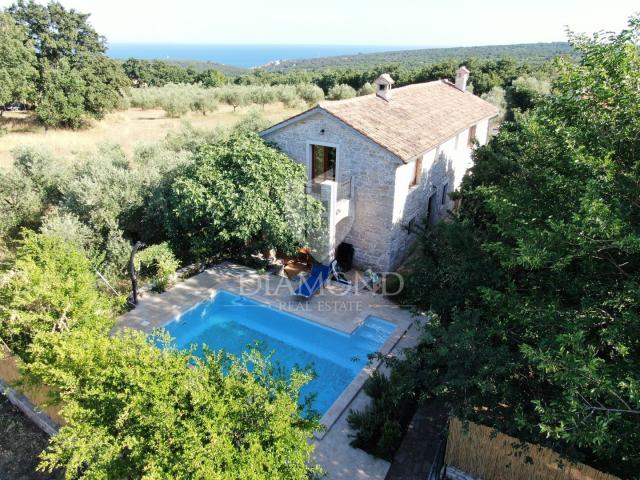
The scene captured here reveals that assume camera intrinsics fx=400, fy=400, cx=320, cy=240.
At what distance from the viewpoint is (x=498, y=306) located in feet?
26.8

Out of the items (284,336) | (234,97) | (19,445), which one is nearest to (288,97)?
(234,97)

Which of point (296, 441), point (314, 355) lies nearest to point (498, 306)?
point (296, 441)

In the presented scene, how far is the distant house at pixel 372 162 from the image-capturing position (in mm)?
16688

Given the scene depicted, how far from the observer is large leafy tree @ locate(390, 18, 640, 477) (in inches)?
229

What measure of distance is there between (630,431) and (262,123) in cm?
2625

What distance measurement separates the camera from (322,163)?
1867cm

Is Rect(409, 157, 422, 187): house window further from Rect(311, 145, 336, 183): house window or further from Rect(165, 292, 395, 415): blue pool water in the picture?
Rect(165, 292, 395, 415): blue pool water

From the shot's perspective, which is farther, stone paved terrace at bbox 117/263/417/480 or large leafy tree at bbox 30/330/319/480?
stone paved terrace at bbox 117/263/417/480

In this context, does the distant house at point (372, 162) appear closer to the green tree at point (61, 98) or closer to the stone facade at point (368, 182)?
the stone facade at point (368, 182)

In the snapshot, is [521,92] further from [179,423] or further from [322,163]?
[179,423]

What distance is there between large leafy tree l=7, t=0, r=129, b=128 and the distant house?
2635cm

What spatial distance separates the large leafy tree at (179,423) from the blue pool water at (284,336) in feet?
18.2

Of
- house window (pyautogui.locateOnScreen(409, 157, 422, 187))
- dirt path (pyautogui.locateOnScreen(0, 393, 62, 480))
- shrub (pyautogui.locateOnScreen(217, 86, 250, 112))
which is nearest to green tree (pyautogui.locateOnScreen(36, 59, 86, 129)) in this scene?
shrub (pyautogui.locateOnScreen(217, 86, 250, 112))

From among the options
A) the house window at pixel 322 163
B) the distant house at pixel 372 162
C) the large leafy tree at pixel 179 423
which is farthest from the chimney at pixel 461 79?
the large leafy tree at pixel 179 423
